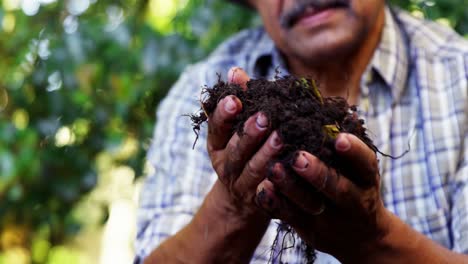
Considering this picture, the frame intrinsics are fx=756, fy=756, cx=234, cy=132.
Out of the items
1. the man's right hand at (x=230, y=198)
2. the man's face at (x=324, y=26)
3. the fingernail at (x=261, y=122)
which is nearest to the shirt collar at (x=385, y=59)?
the man's face at (x=324, y=26)

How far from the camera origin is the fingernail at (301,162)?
50.9 inches

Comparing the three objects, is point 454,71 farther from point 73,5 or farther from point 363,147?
point 73,5

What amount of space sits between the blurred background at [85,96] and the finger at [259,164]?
1.57 metres

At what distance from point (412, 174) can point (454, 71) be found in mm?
348

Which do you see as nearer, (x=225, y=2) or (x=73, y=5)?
(x=225, y=2)

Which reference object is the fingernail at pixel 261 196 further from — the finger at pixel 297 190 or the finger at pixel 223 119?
the finger at pixel 223 119

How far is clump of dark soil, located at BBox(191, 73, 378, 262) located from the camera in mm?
1334

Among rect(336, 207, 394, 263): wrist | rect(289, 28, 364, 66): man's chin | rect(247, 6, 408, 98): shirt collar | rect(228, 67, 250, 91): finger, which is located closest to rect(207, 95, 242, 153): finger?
rect(228, 67, 250, 91): finger

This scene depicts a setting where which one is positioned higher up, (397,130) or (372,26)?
(372,26)

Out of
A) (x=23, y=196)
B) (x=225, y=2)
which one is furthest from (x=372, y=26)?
(x=23, y=196)

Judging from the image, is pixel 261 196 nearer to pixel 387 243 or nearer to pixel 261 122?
pixel 261 122

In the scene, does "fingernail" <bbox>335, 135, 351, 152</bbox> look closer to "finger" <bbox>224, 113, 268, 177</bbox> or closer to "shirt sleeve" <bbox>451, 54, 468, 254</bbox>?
"finger" <bbox>224, 113, 268, 177</bbox>

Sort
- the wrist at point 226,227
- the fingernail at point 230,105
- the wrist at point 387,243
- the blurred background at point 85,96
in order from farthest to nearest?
the blurred background at point 85,96, the wrist at point 226,227, the wrist at point 387,243, the fingernail at point 230,105

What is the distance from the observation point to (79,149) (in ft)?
10.5
